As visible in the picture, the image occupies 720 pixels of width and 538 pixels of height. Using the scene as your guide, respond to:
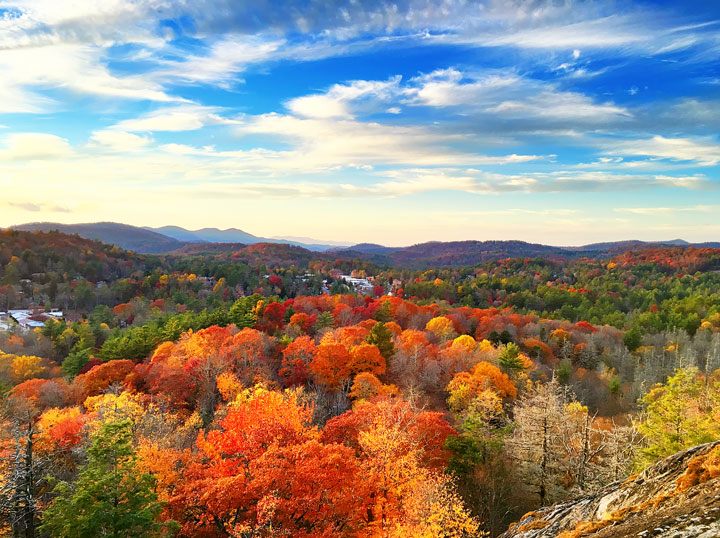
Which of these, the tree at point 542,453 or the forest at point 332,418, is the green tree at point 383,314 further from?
the tree at point 542,453

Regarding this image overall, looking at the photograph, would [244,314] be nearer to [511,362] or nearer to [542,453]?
[511,362]

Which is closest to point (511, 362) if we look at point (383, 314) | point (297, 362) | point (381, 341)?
point (381, 341)

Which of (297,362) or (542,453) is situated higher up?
(542,453)

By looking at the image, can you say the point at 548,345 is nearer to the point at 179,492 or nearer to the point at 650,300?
the point at 650,300

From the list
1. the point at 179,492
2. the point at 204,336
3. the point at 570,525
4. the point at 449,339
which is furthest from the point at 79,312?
the point at 570,525

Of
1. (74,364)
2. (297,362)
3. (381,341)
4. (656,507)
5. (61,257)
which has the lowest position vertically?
(74,364)

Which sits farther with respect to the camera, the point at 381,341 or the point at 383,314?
the point at 383,314
